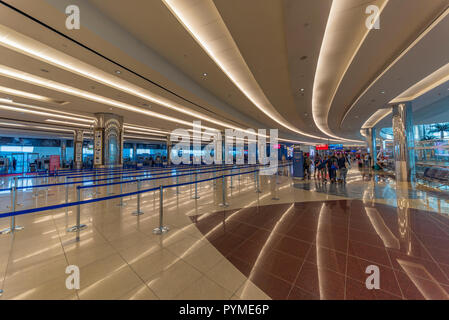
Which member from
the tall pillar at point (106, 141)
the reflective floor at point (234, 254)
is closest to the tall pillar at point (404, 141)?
the reflective floor at point (234, 254)

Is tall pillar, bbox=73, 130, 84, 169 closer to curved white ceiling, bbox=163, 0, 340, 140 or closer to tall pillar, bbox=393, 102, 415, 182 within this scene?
curved white ceiling, bbox=163, 0, 340, 140

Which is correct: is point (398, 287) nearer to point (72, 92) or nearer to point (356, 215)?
point (356, 215)

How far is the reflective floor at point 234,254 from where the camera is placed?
1.99m

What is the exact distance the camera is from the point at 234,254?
106 inches

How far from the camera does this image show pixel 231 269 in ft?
7.68

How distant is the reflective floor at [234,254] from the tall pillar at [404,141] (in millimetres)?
6521

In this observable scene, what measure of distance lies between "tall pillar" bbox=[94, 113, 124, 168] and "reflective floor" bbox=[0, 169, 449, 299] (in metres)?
6.81

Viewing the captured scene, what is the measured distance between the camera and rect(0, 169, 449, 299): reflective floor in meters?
1.99

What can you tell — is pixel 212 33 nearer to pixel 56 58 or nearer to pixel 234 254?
pixel 56 58

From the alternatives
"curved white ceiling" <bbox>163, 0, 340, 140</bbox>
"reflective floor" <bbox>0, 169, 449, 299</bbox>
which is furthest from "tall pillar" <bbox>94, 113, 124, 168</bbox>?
"curved white ceiling" <bbox>163, 0, 340, 140</bbox>

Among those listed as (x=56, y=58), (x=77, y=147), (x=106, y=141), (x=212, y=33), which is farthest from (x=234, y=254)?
(x=77, y=147)

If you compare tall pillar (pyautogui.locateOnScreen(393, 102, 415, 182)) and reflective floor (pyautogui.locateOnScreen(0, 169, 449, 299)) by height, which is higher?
tall pillar (pyautogui.locateOnScreen(393, 102, 415, 182))
